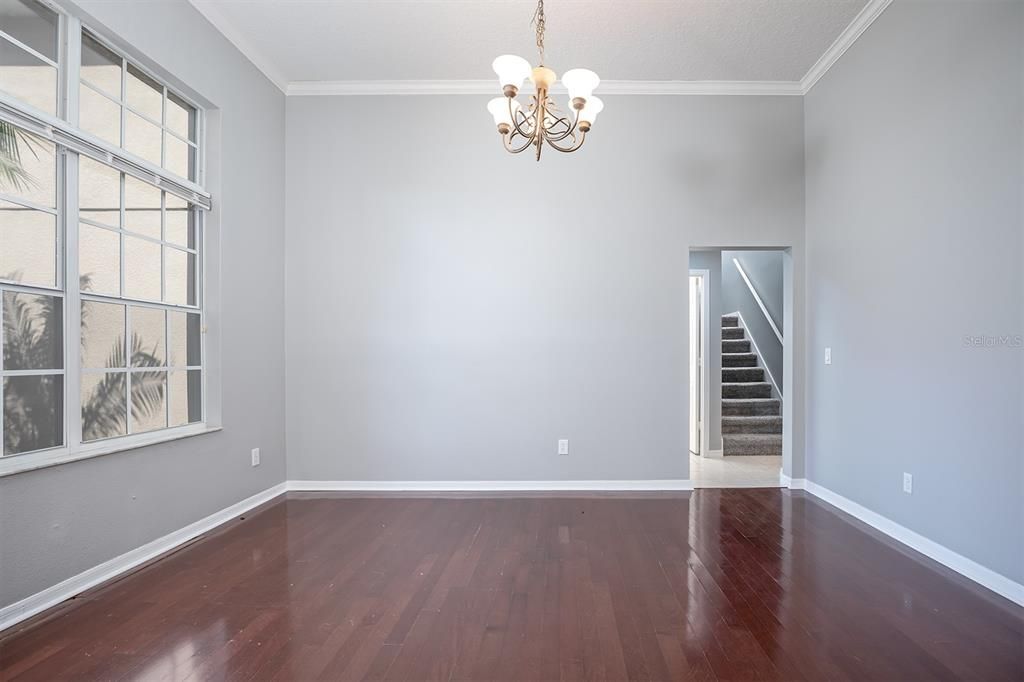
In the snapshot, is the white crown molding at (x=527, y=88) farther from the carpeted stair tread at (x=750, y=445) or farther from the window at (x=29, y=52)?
the carpeted stair tread at (x=750, y=445)

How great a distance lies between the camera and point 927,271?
2805 millimetres

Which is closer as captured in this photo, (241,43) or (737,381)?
(241,43)

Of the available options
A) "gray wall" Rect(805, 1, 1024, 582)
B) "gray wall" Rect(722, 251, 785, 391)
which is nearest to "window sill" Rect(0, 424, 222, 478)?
"gray wall" Rect(805, 1, 1024, 582)

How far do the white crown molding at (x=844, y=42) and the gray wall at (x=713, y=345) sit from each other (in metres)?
1.82

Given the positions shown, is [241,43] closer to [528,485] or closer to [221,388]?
[221,388]

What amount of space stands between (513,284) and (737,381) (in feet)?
12.4

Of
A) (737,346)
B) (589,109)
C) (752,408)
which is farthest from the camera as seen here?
(737,346)

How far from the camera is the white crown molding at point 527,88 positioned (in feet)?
13.2

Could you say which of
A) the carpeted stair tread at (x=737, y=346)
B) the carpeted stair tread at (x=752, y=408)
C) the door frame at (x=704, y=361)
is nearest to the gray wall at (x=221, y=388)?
the door frame at (x=704, y=361)

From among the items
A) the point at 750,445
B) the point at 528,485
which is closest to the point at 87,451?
the point at 528,485

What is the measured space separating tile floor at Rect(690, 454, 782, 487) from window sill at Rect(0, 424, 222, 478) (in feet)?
12.4

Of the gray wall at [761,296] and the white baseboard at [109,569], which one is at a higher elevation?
the gray wall at [761,296]

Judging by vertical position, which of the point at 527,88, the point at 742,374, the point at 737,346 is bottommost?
the point at 742,374

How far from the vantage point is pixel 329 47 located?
3.60 m
